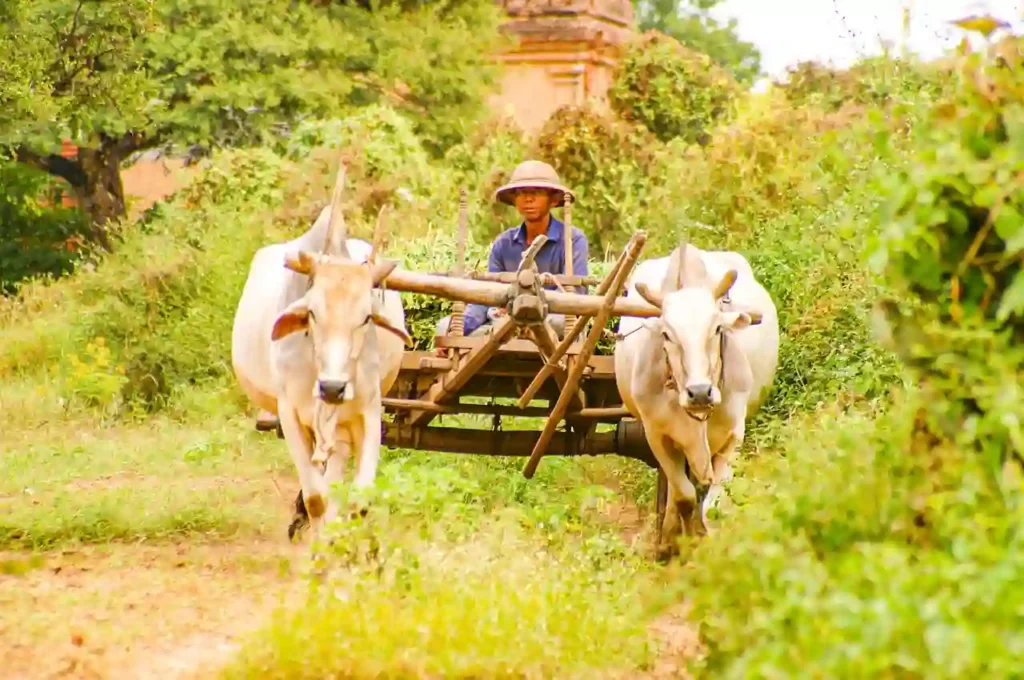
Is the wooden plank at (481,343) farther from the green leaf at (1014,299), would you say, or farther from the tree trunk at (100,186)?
the tree trunk at (100,186)

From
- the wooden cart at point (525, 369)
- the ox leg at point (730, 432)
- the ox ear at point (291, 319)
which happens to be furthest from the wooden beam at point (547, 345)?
the ox ear at point (291, 319)

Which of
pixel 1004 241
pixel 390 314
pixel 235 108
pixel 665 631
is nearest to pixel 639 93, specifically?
pixel 235 108

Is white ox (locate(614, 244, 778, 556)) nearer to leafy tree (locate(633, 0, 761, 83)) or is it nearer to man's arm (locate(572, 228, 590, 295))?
man's arm (locate(572, 228, 590, 295))

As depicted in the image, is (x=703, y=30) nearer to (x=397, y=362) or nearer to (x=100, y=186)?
(x=100, y=186)

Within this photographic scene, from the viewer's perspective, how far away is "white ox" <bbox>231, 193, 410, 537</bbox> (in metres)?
6.02

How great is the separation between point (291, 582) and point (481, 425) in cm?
360

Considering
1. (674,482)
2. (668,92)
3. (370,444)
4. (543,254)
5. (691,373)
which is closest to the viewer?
(691,373)

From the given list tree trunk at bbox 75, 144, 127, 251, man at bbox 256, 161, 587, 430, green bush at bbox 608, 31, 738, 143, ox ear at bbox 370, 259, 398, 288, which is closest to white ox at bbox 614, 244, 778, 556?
man at bbox 256, 161, 587, 430

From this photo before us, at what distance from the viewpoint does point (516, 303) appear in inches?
234

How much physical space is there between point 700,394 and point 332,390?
130 cm

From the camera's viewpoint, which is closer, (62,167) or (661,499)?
(661,499)

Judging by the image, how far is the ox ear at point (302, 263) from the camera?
605 cm

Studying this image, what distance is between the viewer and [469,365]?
642 centimetres

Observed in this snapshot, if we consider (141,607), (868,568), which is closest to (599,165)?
(141,607)
